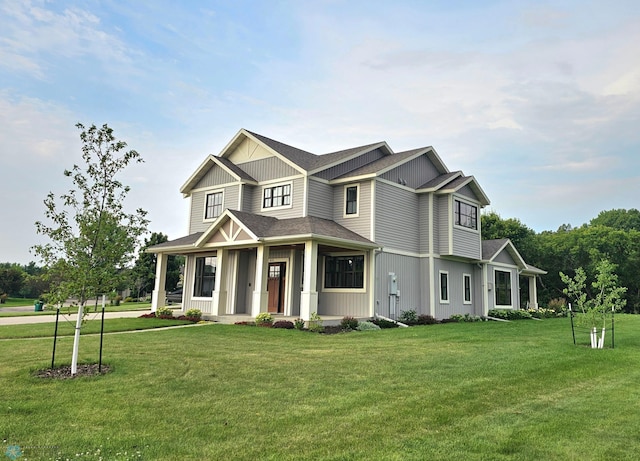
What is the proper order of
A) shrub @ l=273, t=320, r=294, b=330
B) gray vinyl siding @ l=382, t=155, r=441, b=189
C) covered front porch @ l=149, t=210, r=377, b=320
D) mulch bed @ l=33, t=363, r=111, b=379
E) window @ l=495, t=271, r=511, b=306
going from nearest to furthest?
mulch bed @ l=33, t=363, r=111, b=379
shrub @ l=273, t=320, r=294, b=330
covered front porch @ l=149, t=210, r=377, b=320
gray vinyl siding @ l=382, t=155, r=441, b=189
window @ l=495, t=271, r=511, b=306

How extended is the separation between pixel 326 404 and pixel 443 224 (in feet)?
54.1

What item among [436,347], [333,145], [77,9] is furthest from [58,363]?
[333,145]

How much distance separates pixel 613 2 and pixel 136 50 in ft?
46.4

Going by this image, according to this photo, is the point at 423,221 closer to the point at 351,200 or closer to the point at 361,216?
the point at 361,216

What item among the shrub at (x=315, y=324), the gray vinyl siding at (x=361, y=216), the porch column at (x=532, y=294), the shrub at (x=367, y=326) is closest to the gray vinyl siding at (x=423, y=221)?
the gray vinyl siding at (x=361, y=216)

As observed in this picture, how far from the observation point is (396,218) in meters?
19.9

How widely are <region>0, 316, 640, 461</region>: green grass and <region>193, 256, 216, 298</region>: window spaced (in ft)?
35.4

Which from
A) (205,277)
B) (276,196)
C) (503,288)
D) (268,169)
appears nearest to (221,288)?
(205,277)

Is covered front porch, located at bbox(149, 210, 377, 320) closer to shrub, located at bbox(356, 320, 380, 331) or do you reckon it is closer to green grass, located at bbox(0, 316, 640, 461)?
shrub, located at bbox(356, 320, 380, 331)

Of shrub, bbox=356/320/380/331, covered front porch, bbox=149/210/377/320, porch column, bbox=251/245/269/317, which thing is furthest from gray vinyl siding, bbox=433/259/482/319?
porch column, bbox=251/245/269/317

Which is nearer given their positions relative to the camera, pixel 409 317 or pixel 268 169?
pixel 409 317

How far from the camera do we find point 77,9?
39.7ft

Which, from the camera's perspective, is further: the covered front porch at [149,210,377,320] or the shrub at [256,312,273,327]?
the covered front porch at [149,210,377,320]

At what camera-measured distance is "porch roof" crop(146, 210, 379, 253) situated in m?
16.3
